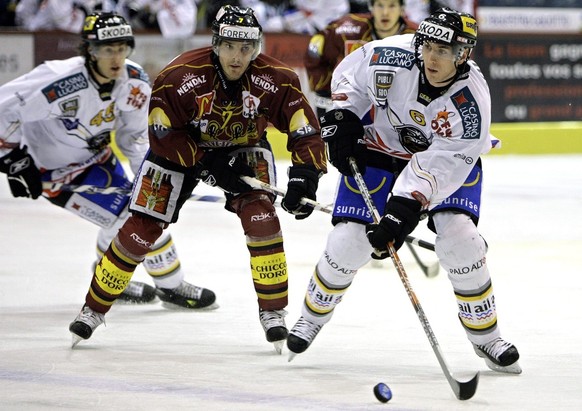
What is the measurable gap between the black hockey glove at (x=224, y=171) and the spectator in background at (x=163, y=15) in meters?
5.78

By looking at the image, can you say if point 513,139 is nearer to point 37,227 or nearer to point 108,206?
point 37,227

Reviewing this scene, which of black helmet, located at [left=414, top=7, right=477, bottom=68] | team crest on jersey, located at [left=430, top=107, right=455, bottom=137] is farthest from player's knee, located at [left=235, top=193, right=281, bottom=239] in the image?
black helmet, located at [left=414, top=7, right=477, bottom=68]

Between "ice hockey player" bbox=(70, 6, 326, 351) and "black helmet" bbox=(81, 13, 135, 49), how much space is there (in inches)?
25.2

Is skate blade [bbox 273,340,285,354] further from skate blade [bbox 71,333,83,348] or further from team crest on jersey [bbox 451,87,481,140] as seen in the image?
team crest on jersey [bbox 451,87,481,140]

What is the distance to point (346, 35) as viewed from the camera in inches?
252

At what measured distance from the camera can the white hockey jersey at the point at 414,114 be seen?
352cm

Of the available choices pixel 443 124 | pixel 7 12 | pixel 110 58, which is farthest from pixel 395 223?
pixel 7 12

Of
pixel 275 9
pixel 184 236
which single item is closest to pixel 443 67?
pixel 184 236

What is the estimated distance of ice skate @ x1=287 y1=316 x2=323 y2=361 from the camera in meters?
3.81

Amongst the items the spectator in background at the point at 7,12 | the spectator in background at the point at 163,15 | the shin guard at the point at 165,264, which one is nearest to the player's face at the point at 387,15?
the shin guard at the point at 165,264

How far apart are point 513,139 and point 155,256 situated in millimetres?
6100

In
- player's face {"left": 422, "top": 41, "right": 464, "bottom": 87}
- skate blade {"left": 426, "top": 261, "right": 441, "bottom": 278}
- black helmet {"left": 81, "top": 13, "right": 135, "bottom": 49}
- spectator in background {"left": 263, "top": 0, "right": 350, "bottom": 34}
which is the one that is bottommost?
spectator in background {"left": 263, "top": 0, "right": 350, "bottom": 34}

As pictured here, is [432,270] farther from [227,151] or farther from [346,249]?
[346,249]

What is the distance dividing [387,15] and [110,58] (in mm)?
1891
